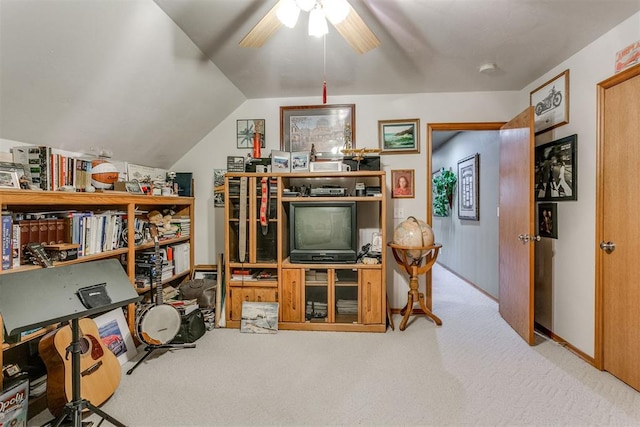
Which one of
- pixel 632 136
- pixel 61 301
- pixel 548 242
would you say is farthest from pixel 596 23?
pixel 61 301

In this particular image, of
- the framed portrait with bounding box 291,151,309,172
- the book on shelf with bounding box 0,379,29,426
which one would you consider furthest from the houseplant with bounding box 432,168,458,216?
the book on shelf with bounding box 0,379,29,426

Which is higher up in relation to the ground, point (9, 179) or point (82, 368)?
point (9, 179)

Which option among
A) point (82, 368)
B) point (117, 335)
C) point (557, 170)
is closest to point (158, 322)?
point (117, 335)

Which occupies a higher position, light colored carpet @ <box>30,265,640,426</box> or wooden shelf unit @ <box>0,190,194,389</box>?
wooden shelf unit @ <box>0,190,194,389</box>

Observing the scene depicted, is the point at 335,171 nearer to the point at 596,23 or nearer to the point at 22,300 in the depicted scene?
the point at 596,23

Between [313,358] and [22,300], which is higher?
[22,300]

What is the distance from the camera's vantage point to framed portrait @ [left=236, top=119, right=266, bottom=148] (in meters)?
3.42

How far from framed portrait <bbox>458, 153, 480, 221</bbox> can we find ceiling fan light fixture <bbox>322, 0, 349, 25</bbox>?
360 cm

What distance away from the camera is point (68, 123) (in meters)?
2.10

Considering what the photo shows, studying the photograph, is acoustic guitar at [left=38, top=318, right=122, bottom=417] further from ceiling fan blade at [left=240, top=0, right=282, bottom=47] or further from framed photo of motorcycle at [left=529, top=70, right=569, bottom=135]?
framed photo of motorcycle at [left=529, top=70, right=569, bottom=135]

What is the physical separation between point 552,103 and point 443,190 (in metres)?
3.22

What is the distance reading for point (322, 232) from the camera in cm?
294

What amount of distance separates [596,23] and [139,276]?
4.01 meters

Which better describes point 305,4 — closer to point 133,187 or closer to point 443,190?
point 133,187
